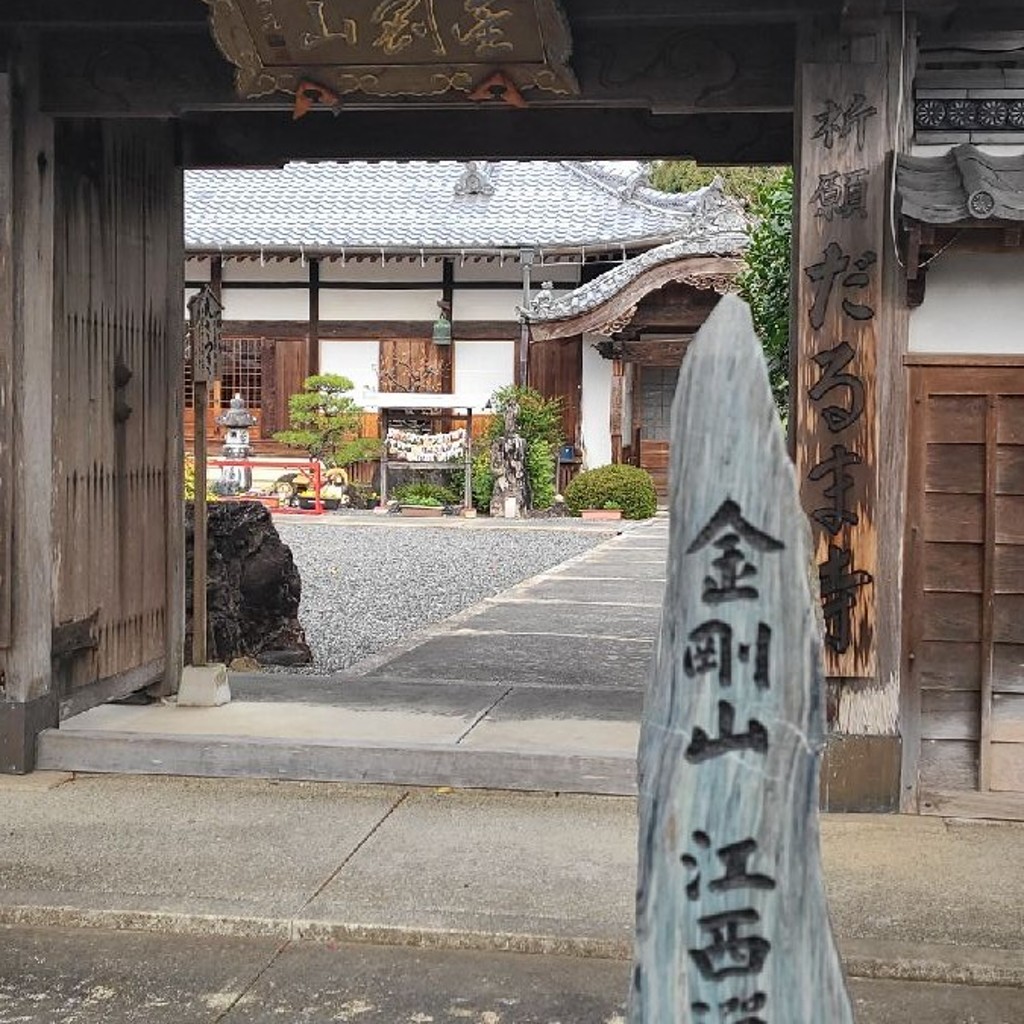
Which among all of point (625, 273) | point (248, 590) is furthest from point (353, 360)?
point (248, 590)

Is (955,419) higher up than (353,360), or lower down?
lower down

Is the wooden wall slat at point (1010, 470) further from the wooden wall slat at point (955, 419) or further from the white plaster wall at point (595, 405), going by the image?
the white plaster wall at point (595, 405)

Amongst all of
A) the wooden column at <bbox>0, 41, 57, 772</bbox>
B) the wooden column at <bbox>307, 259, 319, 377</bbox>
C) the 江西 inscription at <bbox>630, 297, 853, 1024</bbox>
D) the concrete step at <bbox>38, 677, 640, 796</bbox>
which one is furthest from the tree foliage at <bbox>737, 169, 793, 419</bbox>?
the wooden column at <bbox>307, 259, 319, 377</bbox>

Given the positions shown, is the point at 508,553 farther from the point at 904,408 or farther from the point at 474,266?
the point at 904,408

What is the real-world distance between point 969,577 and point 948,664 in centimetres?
38

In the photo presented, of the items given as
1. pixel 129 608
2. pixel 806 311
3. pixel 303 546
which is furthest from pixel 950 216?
pixel 303 546

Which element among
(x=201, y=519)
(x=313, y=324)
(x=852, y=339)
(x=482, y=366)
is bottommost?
(x=201, y=519)

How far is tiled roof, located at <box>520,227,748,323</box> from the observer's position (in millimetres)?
22891

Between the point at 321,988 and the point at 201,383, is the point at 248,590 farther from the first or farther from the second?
the point at 321,988

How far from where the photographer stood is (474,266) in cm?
2589

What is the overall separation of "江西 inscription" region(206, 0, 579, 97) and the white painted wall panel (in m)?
20.0

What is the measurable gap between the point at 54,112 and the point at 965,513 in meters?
4.51

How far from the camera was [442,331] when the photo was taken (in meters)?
25.4

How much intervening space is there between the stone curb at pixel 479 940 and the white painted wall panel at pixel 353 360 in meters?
21.7
